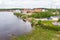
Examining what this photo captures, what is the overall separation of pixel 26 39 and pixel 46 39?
1.84m

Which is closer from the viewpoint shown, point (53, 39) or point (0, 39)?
point (53, 39)

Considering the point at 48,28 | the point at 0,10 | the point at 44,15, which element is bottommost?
the point at 0,10

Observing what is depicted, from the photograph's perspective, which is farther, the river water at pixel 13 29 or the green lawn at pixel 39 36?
the river water at pixel 13 29

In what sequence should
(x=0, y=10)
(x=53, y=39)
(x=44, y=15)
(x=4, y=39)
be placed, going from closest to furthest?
1. (x=53, y=39)
2. (x=4, y=39)
3. (x=44, y=15)
4. (x=0, y=10)

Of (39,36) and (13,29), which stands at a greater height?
(39,36)

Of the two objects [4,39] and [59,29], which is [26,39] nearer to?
[4,39]

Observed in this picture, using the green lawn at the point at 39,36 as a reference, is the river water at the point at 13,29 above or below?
below

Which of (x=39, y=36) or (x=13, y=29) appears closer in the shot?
(x=39, y=36)

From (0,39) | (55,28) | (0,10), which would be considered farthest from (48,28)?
(0,10)

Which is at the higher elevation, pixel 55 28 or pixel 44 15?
pixel 55 28

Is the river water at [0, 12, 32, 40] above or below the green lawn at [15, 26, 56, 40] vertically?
below

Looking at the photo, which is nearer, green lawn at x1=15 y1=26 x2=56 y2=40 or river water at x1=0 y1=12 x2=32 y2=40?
green lawn at x1=15 y1=26 x2=56 y2=40

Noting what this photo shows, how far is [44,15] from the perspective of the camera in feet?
126

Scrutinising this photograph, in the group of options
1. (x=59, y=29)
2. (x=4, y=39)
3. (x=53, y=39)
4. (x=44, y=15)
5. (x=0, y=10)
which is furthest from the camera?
(x=0, y=10)
